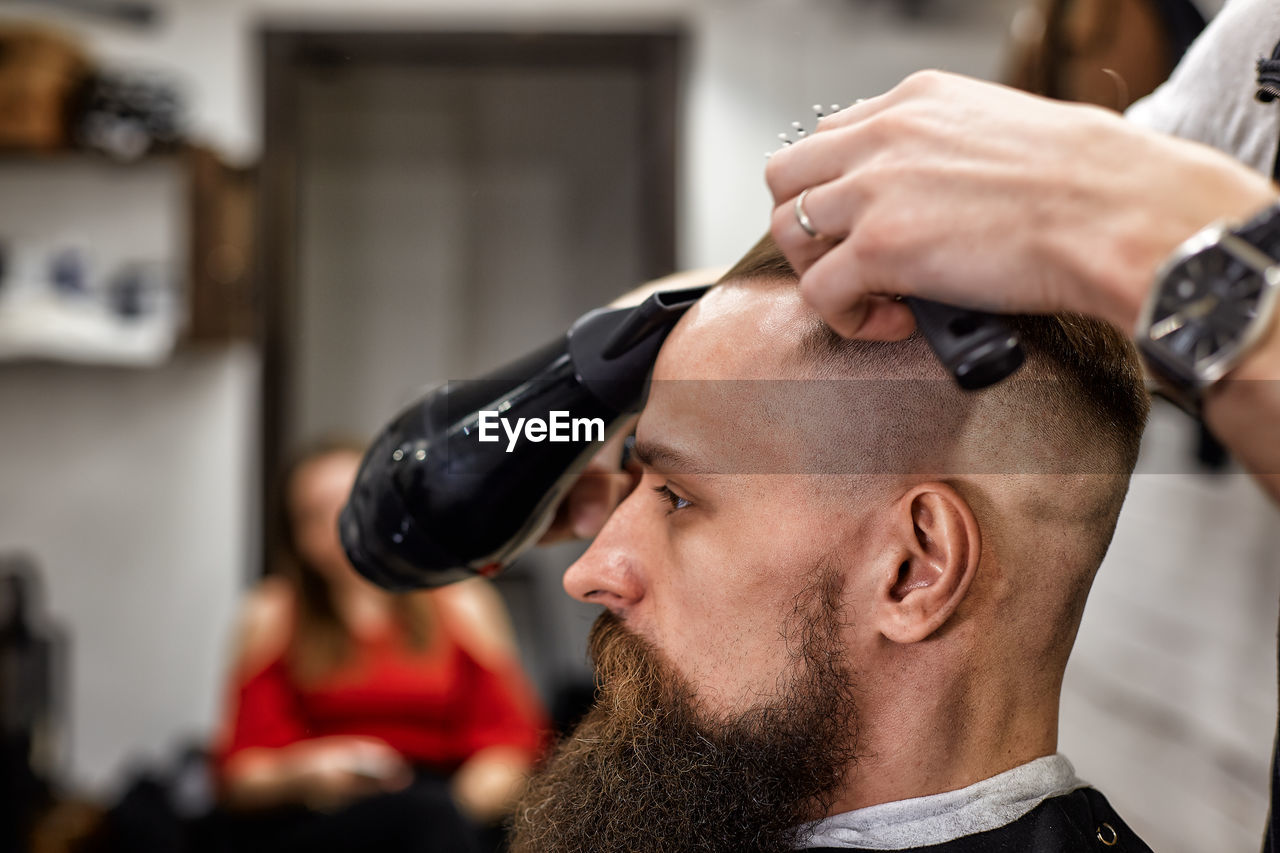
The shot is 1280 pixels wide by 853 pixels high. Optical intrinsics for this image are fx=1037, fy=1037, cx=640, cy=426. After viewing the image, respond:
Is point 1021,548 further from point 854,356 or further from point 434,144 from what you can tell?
point 434,144

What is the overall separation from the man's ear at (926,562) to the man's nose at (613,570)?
0.19 metres

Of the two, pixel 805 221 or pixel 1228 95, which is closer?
pixel 805 221

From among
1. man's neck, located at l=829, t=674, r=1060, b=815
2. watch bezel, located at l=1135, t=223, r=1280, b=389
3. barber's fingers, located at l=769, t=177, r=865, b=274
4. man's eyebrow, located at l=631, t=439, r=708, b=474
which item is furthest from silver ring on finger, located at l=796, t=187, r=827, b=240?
man's neck, located at l=829, t=674, r=1060, b=815

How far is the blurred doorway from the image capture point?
9.29ft

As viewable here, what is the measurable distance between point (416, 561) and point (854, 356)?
1.26 ft

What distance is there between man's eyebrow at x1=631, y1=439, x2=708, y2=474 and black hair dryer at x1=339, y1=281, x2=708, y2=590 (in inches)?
1.1

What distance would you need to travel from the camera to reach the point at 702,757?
0.78 m

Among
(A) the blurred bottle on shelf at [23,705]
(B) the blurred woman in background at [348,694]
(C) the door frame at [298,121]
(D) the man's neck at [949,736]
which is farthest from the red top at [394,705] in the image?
(D) the man's neck at [949,736]

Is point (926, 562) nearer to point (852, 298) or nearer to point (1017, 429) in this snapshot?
point (1017, 429)

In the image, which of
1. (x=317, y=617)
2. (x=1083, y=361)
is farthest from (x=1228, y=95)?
(x=317, y=617)

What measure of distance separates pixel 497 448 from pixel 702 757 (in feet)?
0.91

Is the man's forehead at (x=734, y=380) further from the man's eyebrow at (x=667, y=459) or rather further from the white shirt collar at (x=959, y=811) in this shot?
the white shirt collar at (x=959, y=811)

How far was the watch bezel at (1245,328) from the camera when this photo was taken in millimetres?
418

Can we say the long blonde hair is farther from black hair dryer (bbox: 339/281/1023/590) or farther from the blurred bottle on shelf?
black hair dryer (bbox: 339/281/1023/590)
